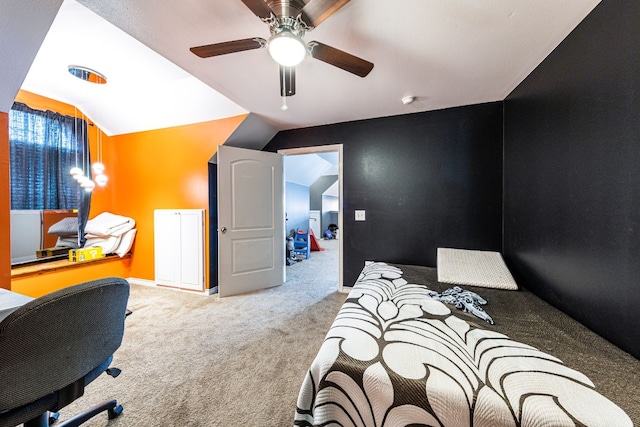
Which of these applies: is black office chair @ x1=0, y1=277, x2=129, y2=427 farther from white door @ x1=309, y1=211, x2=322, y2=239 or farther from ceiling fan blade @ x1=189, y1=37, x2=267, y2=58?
white door @ x1=309, y1=211, x2=322, y2=239

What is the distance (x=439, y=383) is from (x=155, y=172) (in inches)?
155

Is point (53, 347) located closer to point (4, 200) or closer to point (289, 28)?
point (4, 200)

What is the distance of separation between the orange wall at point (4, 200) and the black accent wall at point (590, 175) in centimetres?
362

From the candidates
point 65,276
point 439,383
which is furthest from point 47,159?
point 439,383

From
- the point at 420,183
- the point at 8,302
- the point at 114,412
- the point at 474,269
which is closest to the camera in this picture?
the point at 8,302

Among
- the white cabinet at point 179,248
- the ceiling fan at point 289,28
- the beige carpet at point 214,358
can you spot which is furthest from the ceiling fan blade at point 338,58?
the white cabinet at point 179,248

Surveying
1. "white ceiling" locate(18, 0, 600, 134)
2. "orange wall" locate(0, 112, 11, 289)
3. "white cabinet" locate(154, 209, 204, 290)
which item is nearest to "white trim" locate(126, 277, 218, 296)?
"white cabinet" locate(154, 209, 204, 290)

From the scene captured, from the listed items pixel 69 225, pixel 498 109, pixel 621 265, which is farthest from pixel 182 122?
pixel 621 265

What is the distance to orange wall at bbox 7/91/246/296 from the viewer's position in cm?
290

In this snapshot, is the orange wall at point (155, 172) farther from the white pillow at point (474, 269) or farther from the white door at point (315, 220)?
the white door at point (315, 220)

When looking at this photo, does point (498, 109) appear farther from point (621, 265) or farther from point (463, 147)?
point (621, 265)

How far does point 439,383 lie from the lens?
78cm

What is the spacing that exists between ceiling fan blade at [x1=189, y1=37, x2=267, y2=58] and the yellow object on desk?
10.5ft

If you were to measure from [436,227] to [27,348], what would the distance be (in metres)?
3.03
